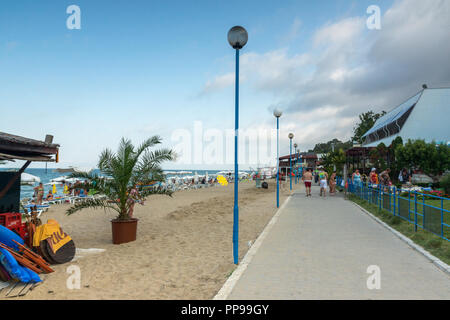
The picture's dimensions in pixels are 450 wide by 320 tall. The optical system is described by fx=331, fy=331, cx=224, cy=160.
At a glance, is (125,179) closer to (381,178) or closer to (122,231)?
(122,231)

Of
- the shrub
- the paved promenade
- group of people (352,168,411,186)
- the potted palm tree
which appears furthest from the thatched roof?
the shrub

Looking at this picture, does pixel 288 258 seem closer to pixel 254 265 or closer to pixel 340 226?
pixel 254 265

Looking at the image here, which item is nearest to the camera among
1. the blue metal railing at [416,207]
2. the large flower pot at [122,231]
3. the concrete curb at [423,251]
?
the concrete curb at [423,251]

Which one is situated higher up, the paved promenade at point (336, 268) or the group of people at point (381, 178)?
the group of people at point (381, 178)

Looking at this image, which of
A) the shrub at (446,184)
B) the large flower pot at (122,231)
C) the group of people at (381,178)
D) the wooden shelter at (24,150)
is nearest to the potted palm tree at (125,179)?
the large flower pot at (122,231)

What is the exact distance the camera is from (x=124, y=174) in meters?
8.84

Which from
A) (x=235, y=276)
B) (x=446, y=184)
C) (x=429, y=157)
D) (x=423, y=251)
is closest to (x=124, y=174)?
(x=235, y=276)

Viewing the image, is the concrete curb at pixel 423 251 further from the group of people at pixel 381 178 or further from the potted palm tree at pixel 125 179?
the group of people at pixel 381 178

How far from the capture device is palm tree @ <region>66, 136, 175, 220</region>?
346 inches

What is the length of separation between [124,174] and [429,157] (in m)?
18.2

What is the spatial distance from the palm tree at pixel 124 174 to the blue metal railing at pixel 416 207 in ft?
21.3

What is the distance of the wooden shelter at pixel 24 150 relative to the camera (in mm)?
6012

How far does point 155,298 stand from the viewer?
4.61 metres

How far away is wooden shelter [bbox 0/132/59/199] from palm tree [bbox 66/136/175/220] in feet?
4.33
